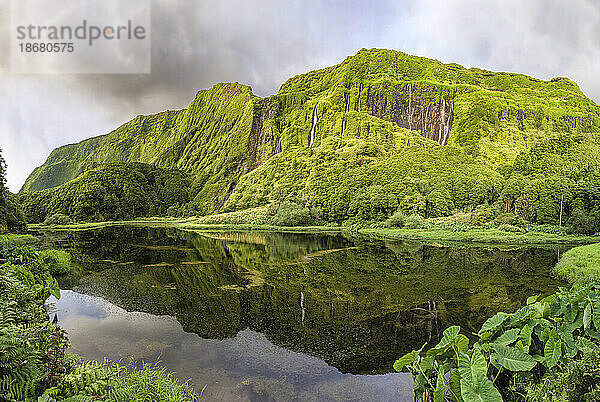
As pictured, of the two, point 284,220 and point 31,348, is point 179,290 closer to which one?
point 31,348

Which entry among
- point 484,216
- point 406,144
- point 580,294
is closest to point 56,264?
point 580,294

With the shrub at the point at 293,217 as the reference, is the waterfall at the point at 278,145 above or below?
above

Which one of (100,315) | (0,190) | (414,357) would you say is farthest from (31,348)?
(0,190)

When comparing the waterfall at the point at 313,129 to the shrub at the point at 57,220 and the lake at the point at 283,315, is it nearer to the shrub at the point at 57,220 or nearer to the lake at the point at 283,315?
the shrub at the point at 57,220

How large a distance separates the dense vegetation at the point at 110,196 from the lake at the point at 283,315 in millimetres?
105826

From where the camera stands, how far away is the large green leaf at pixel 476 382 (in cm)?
418

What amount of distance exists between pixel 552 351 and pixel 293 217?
73226 mm

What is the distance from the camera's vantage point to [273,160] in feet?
465

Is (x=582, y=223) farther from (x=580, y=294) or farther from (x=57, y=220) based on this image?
(x=57, y=220)

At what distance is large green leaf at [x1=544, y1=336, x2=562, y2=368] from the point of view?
4.42m

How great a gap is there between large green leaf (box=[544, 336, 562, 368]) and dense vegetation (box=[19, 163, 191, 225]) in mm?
124156

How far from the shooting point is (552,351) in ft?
15.1

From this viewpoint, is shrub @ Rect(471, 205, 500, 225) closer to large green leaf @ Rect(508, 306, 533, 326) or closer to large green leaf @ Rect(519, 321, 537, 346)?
large green leaf @ Rect(508, 306, 533, 326)

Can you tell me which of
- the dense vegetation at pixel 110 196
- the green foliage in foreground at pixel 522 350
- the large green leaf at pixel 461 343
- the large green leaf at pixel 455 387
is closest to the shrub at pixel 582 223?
the green foliage in foreground at pixel 522 350
